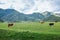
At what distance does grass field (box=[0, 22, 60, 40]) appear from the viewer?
13.6ft

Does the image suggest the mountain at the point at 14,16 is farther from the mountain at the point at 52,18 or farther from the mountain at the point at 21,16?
the mountain at the point at 52,18

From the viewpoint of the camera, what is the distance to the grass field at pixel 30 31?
13.6 ft

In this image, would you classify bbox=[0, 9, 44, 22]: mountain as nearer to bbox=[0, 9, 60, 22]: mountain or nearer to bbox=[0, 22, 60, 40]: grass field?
bbox=[0, 9, 60, 22]: mountain

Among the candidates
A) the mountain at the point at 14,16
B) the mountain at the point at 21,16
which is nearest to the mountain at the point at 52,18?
the mountain at the point at 21,16

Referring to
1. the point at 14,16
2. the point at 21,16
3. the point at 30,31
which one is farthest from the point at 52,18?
the point at 14,16

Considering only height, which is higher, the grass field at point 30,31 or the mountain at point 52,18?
the mountain at point 52,18

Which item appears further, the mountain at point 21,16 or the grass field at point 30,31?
the mountain at point 21,16

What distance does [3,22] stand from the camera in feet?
14.3

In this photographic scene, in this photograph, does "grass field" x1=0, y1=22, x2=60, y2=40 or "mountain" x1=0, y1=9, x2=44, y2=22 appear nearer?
"grass field" x1=0, y1=22, x2=60, y2=40

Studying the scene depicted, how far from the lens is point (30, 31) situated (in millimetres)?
4230

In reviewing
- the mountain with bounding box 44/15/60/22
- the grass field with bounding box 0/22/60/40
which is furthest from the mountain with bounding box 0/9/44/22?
the mountain with bounding box 44/15/60/22

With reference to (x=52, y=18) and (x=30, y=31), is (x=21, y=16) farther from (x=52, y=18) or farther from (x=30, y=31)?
(x=52, y=18)

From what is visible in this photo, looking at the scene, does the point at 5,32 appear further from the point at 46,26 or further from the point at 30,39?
the point at 46,26

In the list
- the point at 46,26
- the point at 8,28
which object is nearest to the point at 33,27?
the point at 46,26
